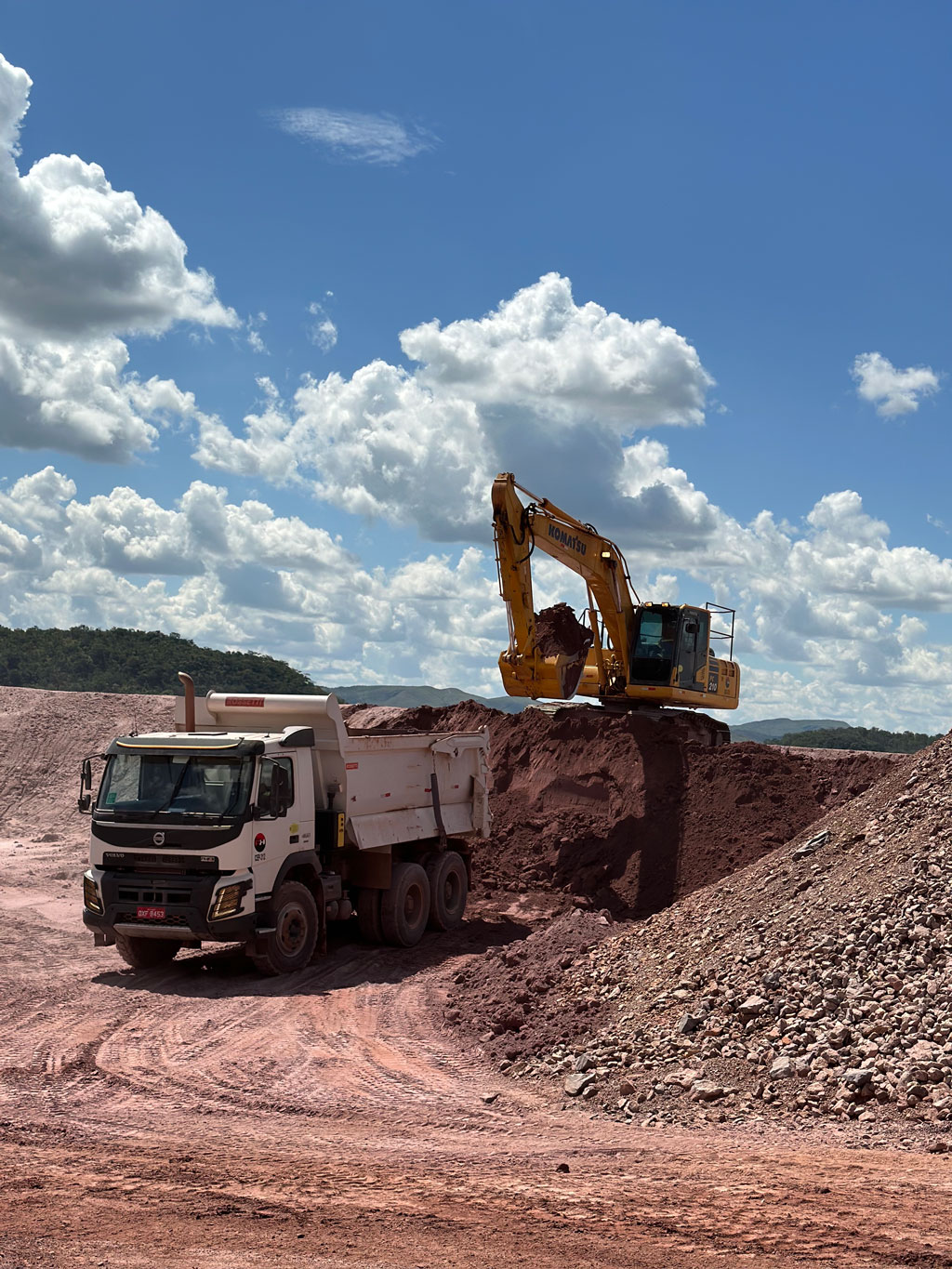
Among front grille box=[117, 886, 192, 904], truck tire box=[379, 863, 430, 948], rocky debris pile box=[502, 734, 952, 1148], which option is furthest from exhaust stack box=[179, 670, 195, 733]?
rocky debris pile box=[502, 734, 952, 1148]

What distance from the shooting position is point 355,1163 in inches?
294

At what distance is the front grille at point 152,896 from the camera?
12.6 m

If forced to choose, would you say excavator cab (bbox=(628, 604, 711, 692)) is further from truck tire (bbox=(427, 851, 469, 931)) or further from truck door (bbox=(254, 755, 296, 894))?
truck door (bbox=(254, 755, 296, 894))

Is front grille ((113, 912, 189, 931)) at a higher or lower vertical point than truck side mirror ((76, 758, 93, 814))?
lower

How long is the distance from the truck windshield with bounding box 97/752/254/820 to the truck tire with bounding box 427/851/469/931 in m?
4.20

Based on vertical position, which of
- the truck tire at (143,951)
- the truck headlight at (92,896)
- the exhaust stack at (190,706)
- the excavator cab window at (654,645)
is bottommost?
the truck tire at (143,951)

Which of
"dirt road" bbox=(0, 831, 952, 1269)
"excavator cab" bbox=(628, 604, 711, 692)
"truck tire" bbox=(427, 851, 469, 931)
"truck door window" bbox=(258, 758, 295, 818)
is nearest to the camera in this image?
"dirt road" bbox=(0, 831, 952, 1269)

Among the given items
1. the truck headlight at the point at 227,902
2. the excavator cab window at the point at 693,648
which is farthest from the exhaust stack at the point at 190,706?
the excavator cab window at the point at 693,648

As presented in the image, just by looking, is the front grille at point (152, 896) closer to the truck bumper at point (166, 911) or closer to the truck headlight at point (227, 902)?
the truck bumper at point (166, 911)

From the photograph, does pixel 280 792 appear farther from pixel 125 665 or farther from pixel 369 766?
pixel 125 665

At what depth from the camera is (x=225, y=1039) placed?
10.8 metres

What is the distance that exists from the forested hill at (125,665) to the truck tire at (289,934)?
145ft

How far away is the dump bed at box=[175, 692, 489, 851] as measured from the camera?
14320 mm

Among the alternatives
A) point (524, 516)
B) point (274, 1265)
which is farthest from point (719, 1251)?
point (524, 516)
